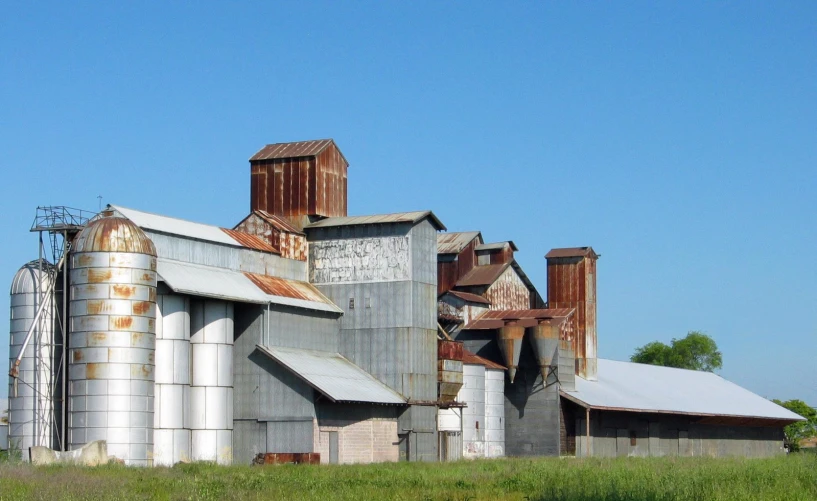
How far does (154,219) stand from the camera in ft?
161

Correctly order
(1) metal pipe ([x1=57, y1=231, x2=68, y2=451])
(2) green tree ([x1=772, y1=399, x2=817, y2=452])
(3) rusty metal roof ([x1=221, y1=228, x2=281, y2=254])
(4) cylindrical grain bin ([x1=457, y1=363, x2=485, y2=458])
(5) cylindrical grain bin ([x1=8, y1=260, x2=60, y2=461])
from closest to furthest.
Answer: (1) metal pipe ([x1=57, y1=231, x2=68, y2=451]) → (5) cylindrical grain bin ([x1=8, y1=260, x2=60, y2=461]) → (3) rusty metal roof ([x1=221, y1=228, x2=281, y2=254]) → (4) cylindrical grain bin ([x1=457, y1=363, x2=485, y2=458]) → (2) green tree ([x1=772, y1=399, x2=817, y2=452])

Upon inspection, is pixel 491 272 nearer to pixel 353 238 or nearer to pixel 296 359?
pixel 353 238

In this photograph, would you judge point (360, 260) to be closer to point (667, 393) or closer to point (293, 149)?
point (293, 149)

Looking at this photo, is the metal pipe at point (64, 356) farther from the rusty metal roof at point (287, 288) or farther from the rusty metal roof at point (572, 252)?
the rusty metal roof at point (572, 252)

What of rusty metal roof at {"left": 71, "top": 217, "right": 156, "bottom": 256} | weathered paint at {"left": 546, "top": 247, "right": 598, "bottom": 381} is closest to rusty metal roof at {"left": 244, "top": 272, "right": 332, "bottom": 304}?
rusty metal roof at {"left": 71, "top": 217, "right": 156, "bottom": 256}

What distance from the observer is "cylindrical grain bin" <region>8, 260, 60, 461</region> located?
44.7m

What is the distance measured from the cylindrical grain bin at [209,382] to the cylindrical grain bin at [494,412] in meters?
17.0

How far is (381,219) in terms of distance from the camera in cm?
5534

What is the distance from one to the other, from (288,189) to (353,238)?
5.01m

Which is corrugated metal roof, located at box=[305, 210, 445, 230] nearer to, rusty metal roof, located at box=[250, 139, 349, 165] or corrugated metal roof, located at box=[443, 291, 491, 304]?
rusty metal roof, located at box=[250, 139, 349, 165]

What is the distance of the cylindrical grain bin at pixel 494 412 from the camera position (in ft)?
200

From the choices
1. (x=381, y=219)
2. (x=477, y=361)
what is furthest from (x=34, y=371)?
(x=477, y=361)

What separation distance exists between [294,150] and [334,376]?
13.6 metres

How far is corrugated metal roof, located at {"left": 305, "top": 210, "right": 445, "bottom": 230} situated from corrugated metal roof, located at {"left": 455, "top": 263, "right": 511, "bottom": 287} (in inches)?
Result: 464
